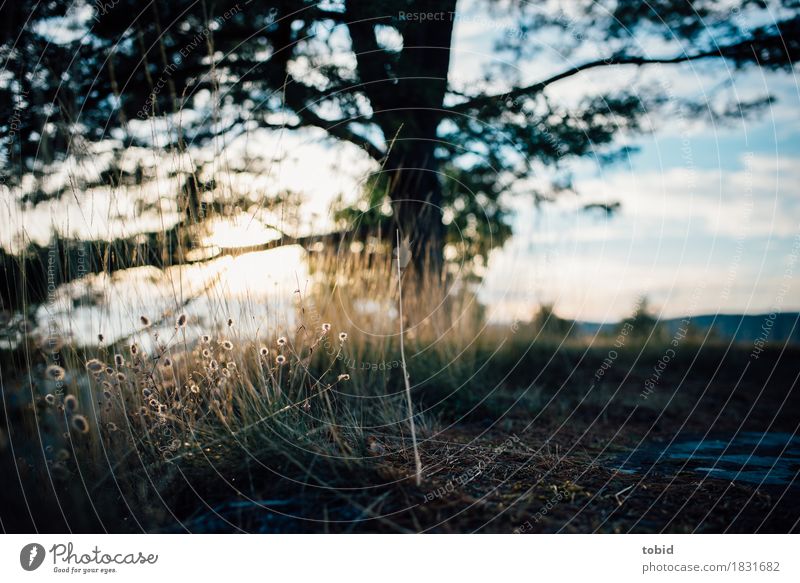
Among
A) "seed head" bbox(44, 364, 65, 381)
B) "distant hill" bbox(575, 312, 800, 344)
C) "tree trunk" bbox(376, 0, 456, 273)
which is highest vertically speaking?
"tree trunk" bbox(376, 0, 456, 273)

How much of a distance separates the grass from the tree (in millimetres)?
1249

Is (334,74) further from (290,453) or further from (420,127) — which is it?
(290,453)

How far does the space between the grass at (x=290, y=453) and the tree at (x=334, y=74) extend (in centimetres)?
125

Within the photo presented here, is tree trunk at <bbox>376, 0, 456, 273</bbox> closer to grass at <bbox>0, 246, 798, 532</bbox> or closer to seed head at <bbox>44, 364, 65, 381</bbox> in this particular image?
grass at <bbox>0, 246, 798, 532</bbox>

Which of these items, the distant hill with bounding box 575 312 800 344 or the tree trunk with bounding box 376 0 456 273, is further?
the distant hill with bounding box 575 312 800 344

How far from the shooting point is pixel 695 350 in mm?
6219

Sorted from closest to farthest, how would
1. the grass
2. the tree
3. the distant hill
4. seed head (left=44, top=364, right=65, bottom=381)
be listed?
the grass → seed head (left=44, top=364, right=65, bottom=381) → the tree → the distant hill

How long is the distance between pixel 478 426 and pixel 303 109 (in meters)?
2.60

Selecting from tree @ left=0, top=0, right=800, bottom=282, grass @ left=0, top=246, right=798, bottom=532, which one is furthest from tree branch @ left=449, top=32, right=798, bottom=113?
grass @ left=0, top=246, right=798, bottom=532

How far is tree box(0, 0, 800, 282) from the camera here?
3.31 metres

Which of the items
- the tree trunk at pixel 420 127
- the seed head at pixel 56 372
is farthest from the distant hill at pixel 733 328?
the seed head at pixel 56 372

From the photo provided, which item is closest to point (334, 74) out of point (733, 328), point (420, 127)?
point (420, 127)

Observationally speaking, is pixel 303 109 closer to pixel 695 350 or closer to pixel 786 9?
pixel 786 9

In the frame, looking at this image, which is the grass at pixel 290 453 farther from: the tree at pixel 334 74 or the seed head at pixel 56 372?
the tree at pixel 334 74
